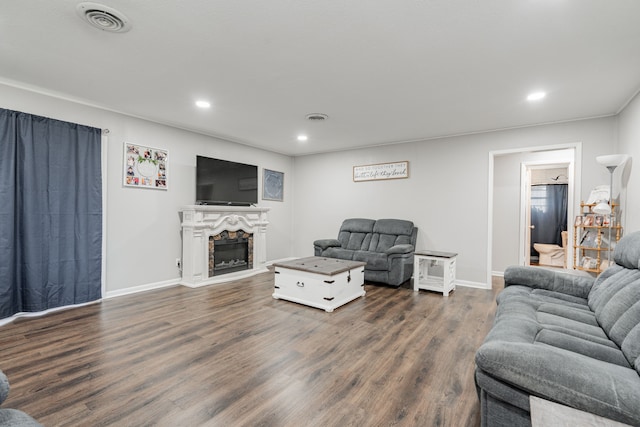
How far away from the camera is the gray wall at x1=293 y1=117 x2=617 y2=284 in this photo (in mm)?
3982

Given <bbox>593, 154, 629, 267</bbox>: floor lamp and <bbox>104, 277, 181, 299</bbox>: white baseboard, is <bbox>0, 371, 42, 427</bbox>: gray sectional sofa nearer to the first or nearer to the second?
<bbox>104, 277, 181, 299</bbox>: white baseboard

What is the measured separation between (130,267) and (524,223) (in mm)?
6170

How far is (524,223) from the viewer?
5168 mm

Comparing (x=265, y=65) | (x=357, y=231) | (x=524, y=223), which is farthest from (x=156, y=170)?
(x=524, y=223)

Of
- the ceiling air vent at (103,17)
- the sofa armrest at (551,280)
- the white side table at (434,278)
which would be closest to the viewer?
the ceiling air vent at (103,17)

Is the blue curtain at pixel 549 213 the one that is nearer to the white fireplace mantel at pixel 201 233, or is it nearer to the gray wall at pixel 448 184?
the gray wall at pixel 448 184

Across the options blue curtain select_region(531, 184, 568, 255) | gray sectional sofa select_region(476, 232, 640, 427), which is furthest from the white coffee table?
blue curtain select_region(531, 184, 568, 255)

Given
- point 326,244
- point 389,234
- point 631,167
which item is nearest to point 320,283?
point 326,244

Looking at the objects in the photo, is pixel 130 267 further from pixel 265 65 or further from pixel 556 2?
pixel 556 2

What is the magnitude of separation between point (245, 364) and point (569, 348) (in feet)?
6.52

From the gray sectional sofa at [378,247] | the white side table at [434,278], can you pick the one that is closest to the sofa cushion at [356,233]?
the gray sectional sofa at [378,247]

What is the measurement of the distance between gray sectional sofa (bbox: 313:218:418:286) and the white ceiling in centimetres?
190

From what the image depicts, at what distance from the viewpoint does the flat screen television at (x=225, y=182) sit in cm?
479

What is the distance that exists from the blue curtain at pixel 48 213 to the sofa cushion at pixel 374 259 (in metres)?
3.50
